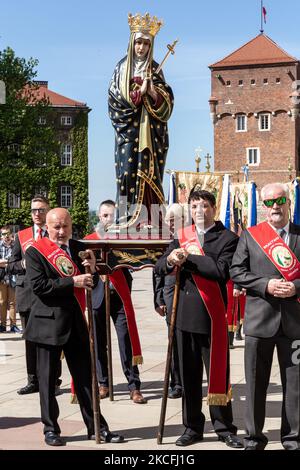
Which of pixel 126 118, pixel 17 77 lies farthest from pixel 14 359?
pixel 17 77

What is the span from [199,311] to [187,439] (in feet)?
3.33

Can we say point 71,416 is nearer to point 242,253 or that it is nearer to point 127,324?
point 127,324

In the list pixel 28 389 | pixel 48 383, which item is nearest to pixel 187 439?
pixel 48 383

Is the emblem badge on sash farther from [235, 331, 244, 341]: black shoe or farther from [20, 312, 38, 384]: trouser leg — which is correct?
[235, 331, 244, 341]: black shoe

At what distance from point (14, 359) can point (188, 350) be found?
5089 mm

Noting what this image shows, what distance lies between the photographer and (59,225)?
6641 millimetres

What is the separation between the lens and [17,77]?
42.2 metres

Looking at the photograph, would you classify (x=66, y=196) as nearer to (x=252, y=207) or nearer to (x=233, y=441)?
(x=252, y=207)

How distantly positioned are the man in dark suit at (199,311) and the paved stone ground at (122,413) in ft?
0.63

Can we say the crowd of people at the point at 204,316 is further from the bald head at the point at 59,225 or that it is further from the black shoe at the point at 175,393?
the black shoe at the point at 175,393

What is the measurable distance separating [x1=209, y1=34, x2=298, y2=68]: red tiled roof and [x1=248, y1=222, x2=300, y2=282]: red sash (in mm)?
65587

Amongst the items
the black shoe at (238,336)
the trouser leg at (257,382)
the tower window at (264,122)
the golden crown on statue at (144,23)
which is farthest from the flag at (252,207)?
the tower window at (264,122)

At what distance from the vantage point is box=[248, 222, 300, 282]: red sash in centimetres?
605

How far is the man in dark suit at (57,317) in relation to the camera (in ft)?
21.4
